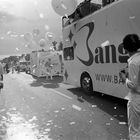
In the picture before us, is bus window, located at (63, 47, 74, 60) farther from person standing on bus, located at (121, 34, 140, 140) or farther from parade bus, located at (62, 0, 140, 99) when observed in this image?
person standing on bus, located at (121, 34, 140, 140)

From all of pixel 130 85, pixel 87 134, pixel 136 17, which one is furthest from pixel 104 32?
pixel 130 85

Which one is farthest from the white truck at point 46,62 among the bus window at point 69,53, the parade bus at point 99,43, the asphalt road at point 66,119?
the asphalt road at point 66,119

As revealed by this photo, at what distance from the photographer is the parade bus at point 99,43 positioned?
626 cm

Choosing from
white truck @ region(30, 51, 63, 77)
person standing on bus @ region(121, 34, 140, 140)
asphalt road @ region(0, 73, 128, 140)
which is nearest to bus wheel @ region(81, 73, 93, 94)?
asphalt road @ region(0, 73, 128, 140)

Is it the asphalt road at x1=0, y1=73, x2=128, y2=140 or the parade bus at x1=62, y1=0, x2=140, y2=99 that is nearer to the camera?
the asphalt road at x1=0, y1=73, x2=128, y2=140

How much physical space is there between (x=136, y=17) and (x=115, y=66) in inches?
69.3

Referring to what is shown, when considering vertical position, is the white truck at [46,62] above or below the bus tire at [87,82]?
above

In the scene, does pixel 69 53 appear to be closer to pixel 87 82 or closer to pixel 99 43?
pixel 87 82

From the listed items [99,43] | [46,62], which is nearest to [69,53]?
[99,43]

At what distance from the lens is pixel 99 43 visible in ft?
25.7

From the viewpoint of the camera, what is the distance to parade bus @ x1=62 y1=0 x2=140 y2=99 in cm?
626

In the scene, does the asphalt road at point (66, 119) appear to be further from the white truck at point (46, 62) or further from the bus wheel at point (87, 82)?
the white truck at point (46, 62)

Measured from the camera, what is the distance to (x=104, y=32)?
7.36 meters

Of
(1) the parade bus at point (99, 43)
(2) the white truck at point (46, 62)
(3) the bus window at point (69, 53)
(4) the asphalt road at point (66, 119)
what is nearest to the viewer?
(4) the asphalt road at point (66, 119)
